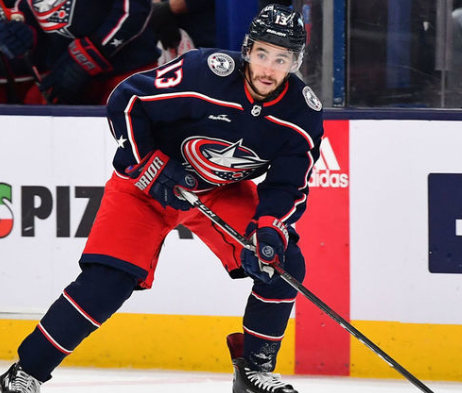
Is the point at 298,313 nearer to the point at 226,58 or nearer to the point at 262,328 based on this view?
the point at 262,328

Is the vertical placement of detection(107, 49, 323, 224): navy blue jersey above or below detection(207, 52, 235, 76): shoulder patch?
below

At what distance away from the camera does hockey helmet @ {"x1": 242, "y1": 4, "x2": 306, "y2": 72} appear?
2.72 meters

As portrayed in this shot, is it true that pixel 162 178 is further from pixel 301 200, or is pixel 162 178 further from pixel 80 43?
pixel 80 43

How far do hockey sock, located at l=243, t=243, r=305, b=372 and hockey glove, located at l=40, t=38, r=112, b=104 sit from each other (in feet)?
4.13

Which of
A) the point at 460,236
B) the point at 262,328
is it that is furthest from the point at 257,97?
the point at 460,236

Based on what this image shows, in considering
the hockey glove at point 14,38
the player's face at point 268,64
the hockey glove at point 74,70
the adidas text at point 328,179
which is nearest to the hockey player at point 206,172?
the player's face at point 268,64

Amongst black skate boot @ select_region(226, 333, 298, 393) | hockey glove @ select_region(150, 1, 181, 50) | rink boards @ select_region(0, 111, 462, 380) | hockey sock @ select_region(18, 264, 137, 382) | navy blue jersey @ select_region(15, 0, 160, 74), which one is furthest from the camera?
hockey glove @ select_region(150, 1, 181, 50)

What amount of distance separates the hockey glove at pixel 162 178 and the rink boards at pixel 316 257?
0.78 meters

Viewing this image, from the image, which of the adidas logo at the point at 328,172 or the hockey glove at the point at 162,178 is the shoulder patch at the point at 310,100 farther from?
the adidas logo at the point at 328,172

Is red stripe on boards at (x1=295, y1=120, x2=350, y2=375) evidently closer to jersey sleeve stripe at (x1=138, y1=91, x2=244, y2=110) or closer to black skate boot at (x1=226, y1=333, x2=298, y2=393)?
black skate boot at (x1=226, y1=333, x2=298, y2=393)

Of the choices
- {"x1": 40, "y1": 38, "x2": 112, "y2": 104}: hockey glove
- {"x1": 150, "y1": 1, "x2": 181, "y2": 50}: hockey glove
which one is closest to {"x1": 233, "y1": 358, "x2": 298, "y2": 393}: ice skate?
{"x1": 40, "y1": 38, "x2": 112, "y2": 104}: hockey glove

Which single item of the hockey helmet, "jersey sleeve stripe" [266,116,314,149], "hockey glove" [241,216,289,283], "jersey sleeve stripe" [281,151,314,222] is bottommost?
"hockey glove" [241,216,289,283]

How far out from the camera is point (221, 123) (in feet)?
9.29

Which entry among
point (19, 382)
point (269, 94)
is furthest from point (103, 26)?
point (19, 382)
